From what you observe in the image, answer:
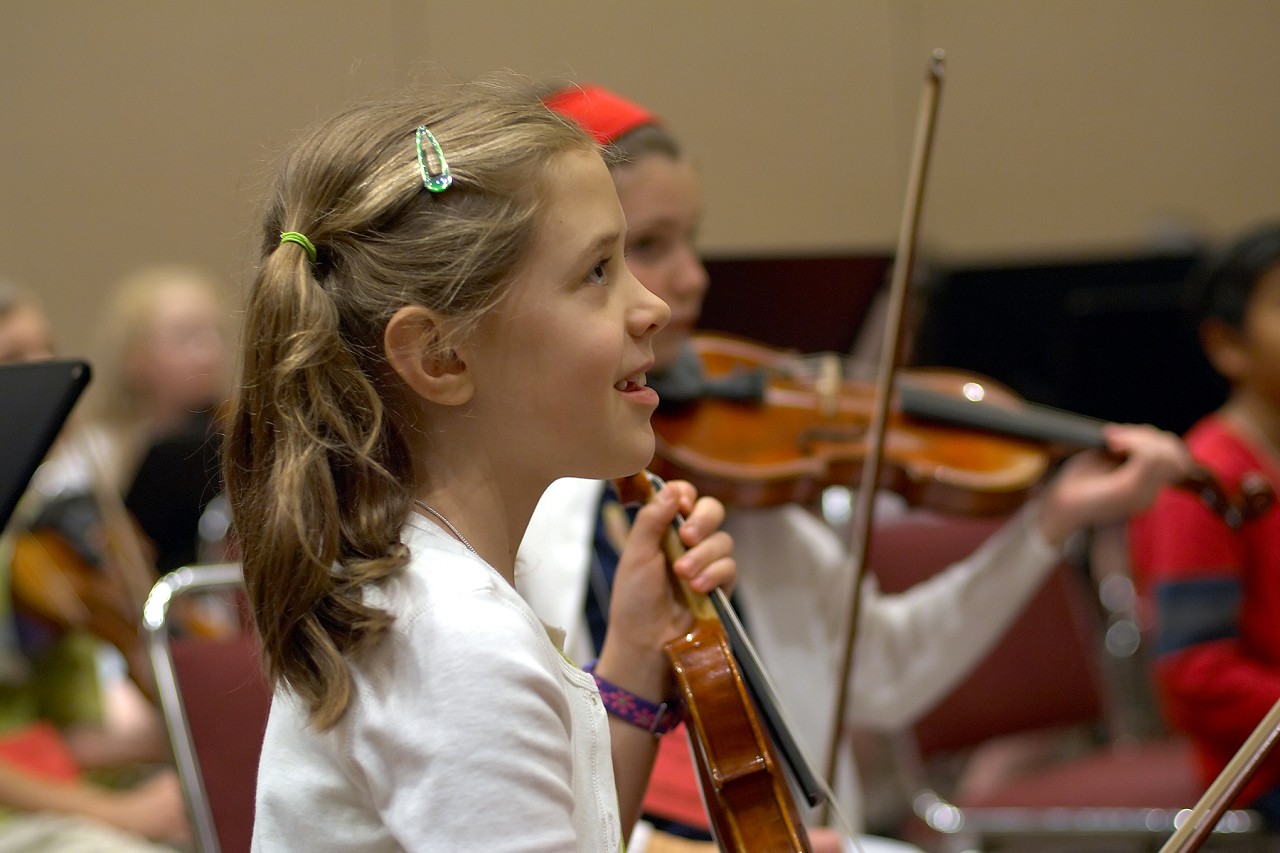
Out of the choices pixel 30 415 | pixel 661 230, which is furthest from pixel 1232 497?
pixel 30 415

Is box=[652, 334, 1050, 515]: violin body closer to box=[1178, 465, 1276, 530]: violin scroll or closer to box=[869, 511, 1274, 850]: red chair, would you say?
box=[1178, 465, 1276, 530]: violin scroll

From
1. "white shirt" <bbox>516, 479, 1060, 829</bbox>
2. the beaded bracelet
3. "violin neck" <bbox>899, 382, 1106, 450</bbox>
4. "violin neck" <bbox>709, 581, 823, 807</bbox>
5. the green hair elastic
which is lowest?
"white shirt" <bbox>516, 479, 1060, 829</bbox>

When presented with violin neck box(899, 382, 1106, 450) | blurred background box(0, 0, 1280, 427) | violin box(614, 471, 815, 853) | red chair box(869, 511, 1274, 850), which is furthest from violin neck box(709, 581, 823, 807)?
blurred background box(0, 0, 1280, 427)

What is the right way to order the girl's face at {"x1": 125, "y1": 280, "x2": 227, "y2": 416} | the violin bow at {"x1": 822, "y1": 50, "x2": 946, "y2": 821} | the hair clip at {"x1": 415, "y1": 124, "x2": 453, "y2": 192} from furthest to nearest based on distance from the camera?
the girl's face at {"x1": 125, "y1": 280, "x2": 227, "y2": 416}
the violin bow at {"x1": 822, "y1": 50, "x2": 946, "y2": 821}
the hair clip at {"x1": 415, "y1": 124, "x2": 453, "y2": 192}

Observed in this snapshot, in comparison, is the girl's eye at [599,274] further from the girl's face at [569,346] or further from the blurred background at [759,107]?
the blurred background at [759,107]

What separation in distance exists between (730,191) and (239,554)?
320 centimetres

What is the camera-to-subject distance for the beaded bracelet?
944 millimetres

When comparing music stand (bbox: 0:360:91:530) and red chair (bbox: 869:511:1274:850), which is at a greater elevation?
music stand (bbox: 0:360:91:530)

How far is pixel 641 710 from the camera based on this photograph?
946 mm

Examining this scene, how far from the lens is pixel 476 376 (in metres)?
0.81

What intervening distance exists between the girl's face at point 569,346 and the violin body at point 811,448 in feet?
1.76

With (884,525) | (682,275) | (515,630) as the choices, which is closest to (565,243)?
(515,630)

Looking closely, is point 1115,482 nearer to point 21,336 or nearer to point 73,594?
point 21,336

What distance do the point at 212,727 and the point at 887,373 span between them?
0.78 meters
